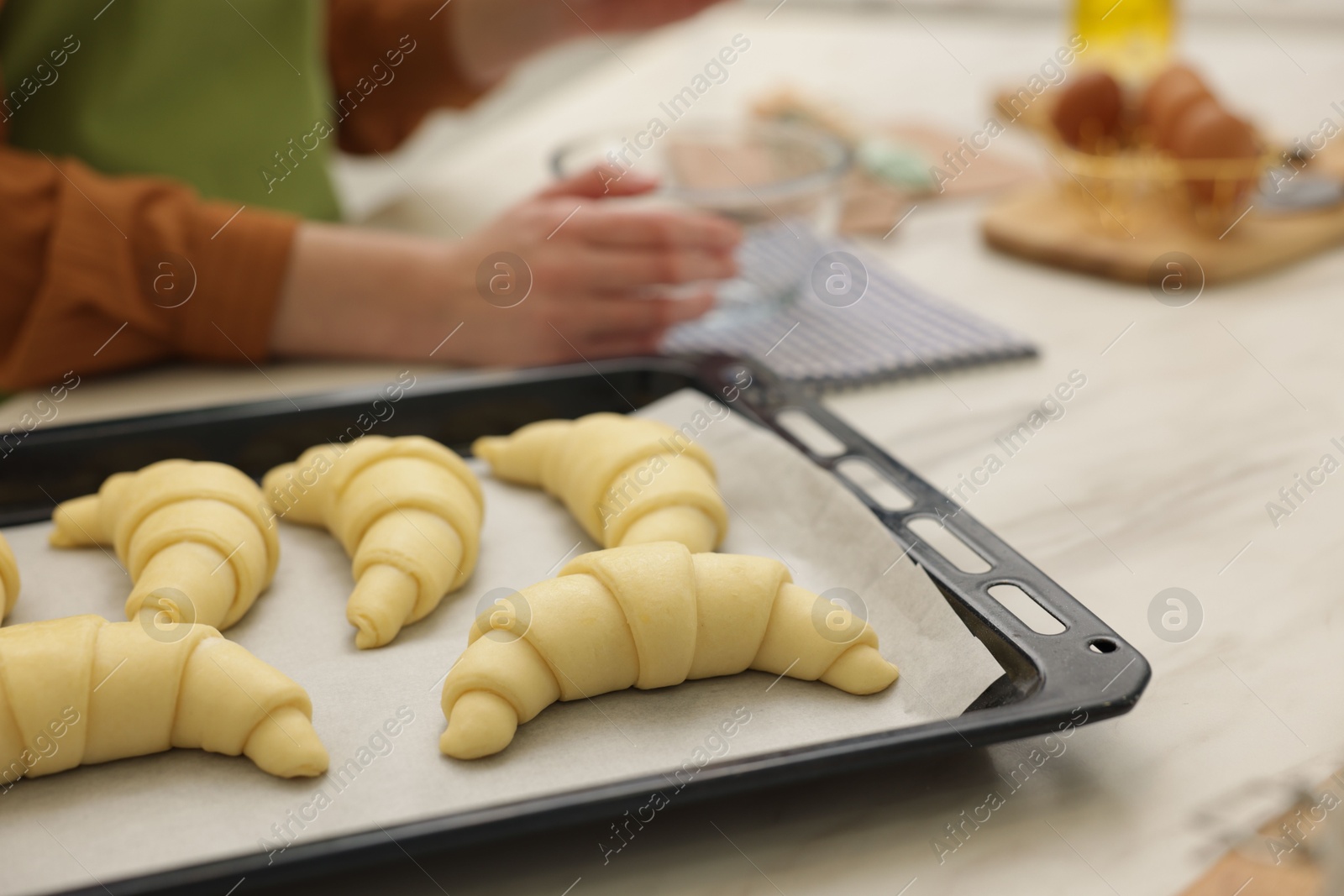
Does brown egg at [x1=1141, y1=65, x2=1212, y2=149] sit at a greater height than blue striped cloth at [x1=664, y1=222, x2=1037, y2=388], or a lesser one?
greater

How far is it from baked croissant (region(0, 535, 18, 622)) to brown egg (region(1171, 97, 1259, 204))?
1139 millimetres

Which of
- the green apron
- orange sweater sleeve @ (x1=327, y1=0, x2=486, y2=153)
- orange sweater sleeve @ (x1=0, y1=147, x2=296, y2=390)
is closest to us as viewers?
orange sweater sleeve @ (x1=0, y1=147, x2=296, y2=390)

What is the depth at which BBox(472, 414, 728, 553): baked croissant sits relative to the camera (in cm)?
71

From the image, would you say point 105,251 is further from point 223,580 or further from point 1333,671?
point 1333,671

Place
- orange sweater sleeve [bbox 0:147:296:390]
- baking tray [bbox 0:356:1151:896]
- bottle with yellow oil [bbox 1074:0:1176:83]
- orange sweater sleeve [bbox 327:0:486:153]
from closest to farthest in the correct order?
baking tray [bbox 0:356:1151:896] < orange sweater sleeve [bbox 0:147:296:390] < orange sweater sleeve [bbox 327:0:486:153] < bottle with yellow oil [bbox 1074:0:1176:83]

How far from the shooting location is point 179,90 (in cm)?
117

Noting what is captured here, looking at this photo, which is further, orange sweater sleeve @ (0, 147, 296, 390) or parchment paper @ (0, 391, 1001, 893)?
orange sweater sleeve @ (0, 147, 296, 390)

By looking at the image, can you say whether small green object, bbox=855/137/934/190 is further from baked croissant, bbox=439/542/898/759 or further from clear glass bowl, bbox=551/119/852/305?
baked croissant, bbox=439/542/898/759

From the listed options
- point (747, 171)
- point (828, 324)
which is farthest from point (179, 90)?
point (828, 324)

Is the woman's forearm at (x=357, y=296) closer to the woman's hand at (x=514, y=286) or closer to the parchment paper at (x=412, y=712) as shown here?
the woman's hand at (x=514, y=286)

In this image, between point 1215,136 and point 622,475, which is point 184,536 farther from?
point 1215,136

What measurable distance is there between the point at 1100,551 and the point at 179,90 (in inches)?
38.8

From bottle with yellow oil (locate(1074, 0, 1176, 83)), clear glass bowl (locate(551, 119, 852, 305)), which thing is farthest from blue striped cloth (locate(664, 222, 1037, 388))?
bottle with yellow oil (locate(1074, 0, 1176, 83))

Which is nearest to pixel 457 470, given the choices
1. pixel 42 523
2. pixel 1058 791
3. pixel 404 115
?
pixel 42 523
